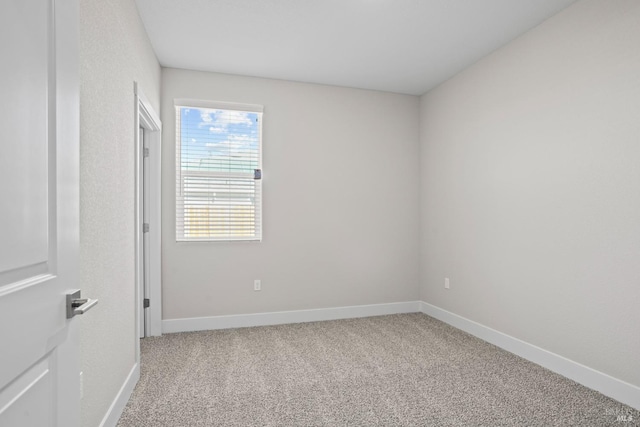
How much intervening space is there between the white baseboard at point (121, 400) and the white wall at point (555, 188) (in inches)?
117

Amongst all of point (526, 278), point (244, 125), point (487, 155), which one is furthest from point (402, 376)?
point (244, 125)

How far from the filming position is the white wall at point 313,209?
345cm

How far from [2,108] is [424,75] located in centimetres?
363

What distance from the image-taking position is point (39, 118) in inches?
32.4

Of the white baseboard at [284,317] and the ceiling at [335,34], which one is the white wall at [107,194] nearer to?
the ceiling at [335,34]

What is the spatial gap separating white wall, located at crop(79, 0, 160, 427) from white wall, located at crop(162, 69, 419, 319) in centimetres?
113

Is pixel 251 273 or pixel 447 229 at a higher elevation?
pixel 447 229

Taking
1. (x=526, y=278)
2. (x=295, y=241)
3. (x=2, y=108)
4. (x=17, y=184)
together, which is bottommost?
(x=526, y=278)

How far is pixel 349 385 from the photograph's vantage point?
2324 millimetres

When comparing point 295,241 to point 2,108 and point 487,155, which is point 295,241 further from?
point 2,108

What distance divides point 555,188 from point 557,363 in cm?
130

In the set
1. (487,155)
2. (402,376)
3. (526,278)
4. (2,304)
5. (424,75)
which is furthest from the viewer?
(424,75)

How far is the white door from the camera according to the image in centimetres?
71

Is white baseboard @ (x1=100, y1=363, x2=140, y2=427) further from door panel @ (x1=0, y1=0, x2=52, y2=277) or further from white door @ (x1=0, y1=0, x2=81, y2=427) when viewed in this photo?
door panel @ (x1=0, y1=0, x2=52, y2=277)
